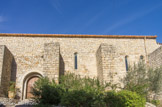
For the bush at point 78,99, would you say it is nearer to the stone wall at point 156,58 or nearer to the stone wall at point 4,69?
the stone wall at point 4,69

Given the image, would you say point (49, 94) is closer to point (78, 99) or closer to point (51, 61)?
point (78, 99)

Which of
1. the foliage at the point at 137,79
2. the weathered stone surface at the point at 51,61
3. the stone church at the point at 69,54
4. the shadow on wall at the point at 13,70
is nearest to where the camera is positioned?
the foliage at the point at 137,79

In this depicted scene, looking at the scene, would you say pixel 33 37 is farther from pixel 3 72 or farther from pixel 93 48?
pixel 93 48

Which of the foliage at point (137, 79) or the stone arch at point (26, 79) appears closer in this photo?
the foliage at point (137, 79)

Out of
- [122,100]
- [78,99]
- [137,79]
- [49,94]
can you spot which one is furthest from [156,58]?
[49,94]

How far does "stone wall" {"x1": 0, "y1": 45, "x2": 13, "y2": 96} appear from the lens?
9904mm

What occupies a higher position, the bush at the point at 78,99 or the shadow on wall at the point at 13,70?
the shadow on wall at the point at 13,70

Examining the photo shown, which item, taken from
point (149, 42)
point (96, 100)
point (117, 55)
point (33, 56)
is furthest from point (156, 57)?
point (33, 56)

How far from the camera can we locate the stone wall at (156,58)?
11727 millimetres

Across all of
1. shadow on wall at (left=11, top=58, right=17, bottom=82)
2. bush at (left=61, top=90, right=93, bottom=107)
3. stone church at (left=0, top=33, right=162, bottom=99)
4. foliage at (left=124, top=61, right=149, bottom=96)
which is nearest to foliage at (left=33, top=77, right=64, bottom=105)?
bush at (left=61, top=90, right=93, bottom=107)

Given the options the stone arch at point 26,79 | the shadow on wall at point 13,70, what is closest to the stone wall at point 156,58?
the stone arch at point 26,79

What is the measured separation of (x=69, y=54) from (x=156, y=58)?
6890 mm

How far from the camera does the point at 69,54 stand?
12633mm

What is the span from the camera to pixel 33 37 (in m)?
12.9
